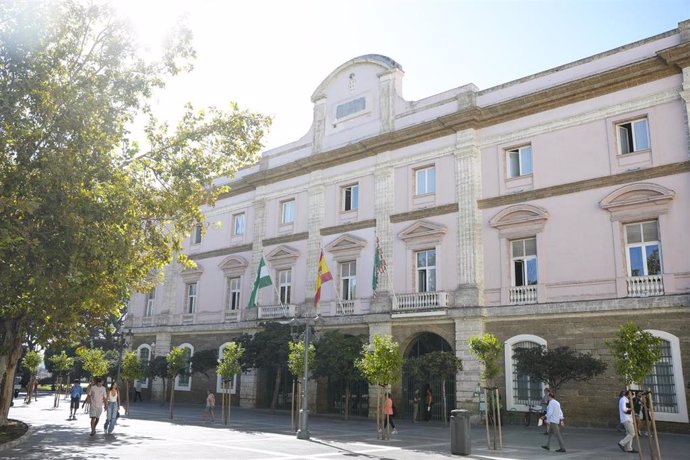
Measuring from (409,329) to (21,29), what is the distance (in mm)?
20056

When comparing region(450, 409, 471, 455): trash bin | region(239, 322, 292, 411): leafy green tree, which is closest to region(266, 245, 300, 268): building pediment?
region(239, 322, 292, 411): leafy green tree

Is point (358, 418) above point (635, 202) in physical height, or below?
below

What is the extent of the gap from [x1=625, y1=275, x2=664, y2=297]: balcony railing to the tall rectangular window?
75.8 feet

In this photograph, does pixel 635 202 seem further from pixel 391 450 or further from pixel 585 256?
pixel 391 450

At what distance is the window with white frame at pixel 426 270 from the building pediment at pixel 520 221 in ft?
11.7

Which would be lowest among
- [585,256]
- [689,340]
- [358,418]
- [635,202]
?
[358,418]

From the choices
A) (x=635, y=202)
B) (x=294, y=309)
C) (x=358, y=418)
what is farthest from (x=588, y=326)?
(x=294, y=309)

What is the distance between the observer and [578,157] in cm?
2519

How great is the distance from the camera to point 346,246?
32.2m

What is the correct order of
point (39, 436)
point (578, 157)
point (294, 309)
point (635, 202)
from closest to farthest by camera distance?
point (39, 436)
point (635, 202)
point (578, 157)
point (294, 309)

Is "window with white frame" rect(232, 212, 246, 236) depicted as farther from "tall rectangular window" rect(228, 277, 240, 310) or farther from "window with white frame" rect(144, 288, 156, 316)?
"window with white frame" rect(144, 288, 156, 316)

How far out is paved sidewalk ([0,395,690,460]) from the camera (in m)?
15.4

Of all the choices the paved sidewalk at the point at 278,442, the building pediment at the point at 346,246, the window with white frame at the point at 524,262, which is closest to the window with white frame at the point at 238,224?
the building pediment at the point at 346,246

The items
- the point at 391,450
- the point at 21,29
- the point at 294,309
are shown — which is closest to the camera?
the point at 21,29
